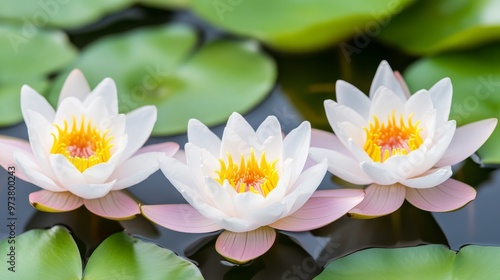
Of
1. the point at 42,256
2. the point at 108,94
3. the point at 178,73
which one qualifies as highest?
the point at 108,94

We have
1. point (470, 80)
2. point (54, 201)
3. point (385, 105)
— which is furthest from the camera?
point (470, 80)

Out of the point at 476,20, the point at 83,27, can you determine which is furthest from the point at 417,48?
the point at 83,27

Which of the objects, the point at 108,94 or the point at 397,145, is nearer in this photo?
the point at 397,145

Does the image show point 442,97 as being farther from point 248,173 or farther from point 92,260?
point 92,260

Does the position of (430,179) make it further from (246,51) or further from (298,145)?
(246,51)

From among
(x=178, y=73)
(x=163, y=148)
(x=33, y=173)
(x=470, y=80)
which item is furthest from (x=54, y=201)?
(x=470, y=80)

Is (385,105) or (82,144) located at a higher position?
(385,105)

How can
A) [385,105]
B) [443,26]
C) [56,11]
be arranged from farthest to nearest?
[56,11] → [443,26] → [385,105]
